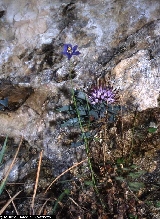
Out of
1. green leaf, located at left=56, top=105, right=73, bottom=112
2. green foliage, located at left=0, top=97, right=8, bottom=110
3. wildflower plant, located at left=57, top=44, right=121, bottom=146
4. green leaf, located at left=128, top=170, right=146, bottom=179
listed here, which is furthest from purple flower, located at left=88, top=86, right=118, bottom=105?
green foliage, located at left=0, top=97, right=8, bottom=110

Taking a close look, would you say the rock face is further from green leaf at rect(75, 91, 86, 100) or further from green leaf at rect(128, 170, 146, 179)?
green leaf at rect(128, 170, 146, 179)

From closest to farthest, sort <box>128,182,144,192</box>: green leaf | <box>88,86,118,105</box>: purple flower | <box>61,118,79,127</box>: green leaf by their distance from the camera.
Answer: <box>128,182,144,192</box>: green leaf → <box>88,86,118,105</box>: purple flower → <box>61,118,79,127</box>: green leaf

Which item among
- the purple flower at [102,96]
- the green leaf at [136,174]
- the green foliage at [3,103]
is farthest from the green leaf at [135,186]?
the green foliage at [3,103]

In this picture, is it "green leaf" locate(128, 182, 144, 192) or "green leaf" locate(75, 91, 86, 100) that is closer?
"green leaf" locate(128, 182, 144, 192)

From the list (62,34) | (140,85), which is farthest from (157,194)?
(62,34)

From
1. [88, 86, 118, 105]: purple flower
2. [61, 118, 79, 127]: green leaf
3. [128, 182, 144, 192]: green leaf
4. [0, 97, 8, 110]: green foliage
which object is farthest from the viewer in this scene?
[0, 97, 8, 110]: green foliage

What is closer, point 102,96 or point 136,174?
point 136,174

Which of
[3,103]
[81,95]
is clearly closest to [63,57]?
[81,95]

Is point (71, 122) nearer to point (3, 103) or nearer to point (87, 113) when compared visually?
point (87, 113)

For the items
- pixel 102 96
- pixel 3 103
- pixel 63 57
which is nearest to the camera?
pixel 102 96
